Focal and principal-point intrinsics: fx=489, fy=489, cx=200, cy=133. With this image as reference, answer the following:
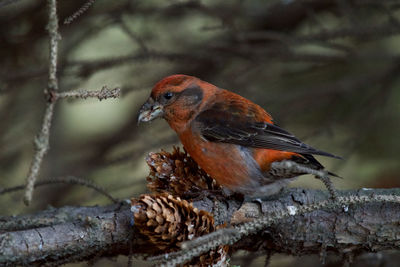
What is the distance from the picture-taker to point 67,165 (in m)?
4.75

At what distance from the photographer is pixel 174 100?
3611 millimetres

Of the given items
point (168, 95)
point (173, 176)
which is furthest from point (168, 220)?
point (168, 95)

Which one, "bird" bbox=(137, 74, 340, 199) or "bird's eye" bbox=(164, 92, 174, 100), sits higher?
"bird's eye" bbox=(164, 92, 174, 100)

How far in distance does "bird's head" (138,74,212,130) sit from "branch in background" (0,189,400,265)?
82 cm

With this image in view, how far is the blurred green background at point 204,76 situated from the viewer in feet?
12.7

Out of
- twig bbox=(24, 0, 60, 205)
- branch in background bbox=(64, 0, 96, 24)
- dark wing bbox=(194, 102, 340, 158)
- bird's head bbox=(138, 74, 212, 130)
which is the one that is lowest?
dark wing bbox=(194, 102, 340, 158)

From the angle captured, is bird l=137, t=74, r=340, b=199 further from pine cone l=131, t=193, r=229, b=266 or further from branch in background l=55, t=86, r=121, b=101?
branch in background l=55, t=86, r=121, b=101

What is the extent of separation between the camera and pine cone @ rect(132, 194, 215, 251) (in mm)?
2396

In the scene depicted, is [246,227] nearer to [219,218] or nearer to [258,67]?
[219,218]

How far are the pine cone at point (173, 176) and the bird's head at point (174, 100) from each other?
48cm

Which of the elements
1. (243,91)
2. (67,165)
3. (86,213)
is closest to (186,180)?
(86,213)

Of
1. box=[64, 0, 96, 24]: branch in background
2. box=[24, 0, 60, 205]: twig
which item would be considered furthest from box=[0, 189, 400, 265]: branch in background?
box=[64, 0, 96, 24]: branch in background

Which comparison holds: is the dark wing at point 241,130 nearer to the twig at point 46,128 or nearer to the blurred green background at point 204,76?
the blurred green background at point 204,76

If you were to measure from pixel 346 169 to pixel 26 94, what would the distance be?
3.24 m
